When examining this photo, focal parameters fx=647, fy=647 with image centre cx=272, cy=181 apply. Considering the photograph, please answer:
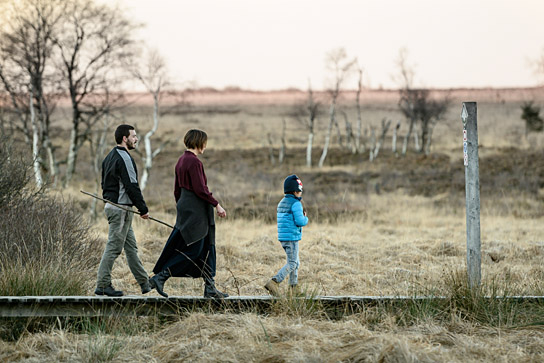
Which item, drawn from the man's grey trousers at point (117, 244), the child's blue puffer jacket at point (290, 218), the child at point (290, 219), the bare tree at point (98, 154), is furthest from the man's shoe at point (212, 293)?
the bare tree at point (98, 154)

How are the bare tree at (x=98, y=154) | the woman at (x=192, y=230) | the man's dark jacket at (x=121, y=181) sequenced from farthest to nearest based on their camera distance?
the bare tree at (x=98, y=154)
the man's dark jacket at (x=121, y=181)
the woman at (x=192, y=230)

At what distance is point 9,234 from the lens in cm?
780

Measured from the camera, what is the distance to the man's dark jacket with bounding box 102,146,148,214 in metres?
6.55

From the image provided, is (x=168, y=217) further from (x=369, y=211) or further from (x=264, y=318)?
(x=264, y=318)

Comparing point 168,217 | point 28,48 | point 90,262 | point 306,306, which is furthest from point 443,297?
point 28,48

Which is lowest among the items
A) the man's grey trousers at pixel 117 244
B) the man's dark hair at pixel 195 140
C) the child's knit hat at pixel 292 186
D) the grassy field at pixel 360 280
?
the grassy field at pixel 360 280

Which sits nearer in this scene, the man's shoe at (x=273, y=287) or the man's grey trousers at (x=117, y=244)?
the man's grey trousers at (x=117, y=244)

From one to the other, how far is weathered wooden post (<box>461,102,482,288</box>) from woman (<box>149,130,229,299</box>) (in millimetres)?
2672

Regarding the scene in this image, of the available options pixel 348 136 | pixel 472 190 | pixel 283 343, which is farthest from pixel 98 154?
pixel 348 136

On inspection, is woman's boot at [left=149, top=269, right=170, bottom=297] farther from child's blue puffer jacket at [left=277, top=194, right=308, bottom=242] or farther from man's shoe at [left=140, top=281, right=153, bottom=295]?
child's blue puffer jacket at [left=277, top=194, right=308, bottom=242]

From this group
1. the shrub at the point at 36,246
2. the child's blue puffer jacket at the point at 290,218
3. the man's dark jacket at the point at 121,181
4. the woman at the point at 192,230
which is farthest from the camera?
the child's blue puffer jacket at the point at 290,218

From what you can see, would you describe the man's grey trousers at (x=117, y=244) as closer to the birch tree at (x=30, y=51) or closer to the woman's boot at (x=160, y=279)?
the woman's boot at (x=160, y=279)

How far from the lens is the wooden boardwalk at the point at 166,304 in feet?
20.0

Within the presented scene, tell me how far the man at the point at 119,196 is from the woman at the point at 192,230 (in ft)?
1.24
